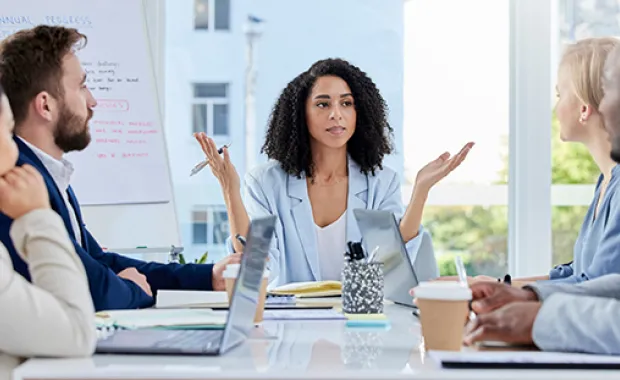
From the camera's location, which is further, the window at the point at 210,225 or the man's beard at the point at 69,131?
the window at the point at 210,225

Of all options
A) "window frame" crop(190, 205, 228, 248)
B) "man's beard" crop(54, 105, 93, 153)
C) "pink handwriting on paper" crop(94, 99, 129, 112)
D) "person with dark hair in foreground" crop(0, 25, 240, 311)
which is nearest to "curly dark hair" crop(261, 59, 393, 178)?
"pink handwriting on paper" crop(94, 99, 129, 112)

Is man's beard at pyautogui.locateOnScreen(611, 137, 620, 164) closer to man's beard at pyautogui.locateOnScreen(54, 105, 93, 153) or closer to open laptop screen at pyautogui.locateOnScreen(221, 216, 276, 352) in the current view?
open laptop screen at pyautogui.locateOnScreen(221, 216, 276, 352)

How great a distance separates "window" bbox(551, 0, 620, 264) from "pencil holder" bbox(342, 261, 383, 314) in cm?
252

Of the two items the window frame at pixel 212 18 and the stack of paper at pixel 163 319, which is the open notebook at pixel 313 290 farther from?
the window frame at pixel 212 18

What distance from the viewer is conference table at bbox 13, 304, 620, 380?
119 cm

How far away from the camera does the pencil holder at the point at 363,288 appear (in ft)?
6.21

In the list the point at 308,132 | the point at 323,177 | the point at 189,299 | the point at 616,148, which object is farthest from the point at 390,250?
the point at 308,132

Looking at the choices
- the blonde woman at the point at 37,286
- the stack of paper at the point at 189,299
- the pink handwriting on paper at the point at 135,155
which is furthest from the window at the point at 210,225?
the blonde woman at the point at 37,286

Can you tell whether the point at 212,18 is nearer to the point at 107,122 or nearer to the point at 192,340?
the point at 107,122

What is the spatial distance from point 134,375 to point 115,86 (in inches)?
102

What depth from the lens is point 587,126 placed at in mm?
2432

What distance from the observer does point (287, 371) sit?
1.21 m

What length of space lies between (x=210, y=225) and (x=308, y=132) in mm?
972

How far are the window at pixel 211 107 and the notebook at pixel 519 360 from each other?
3053 mm
